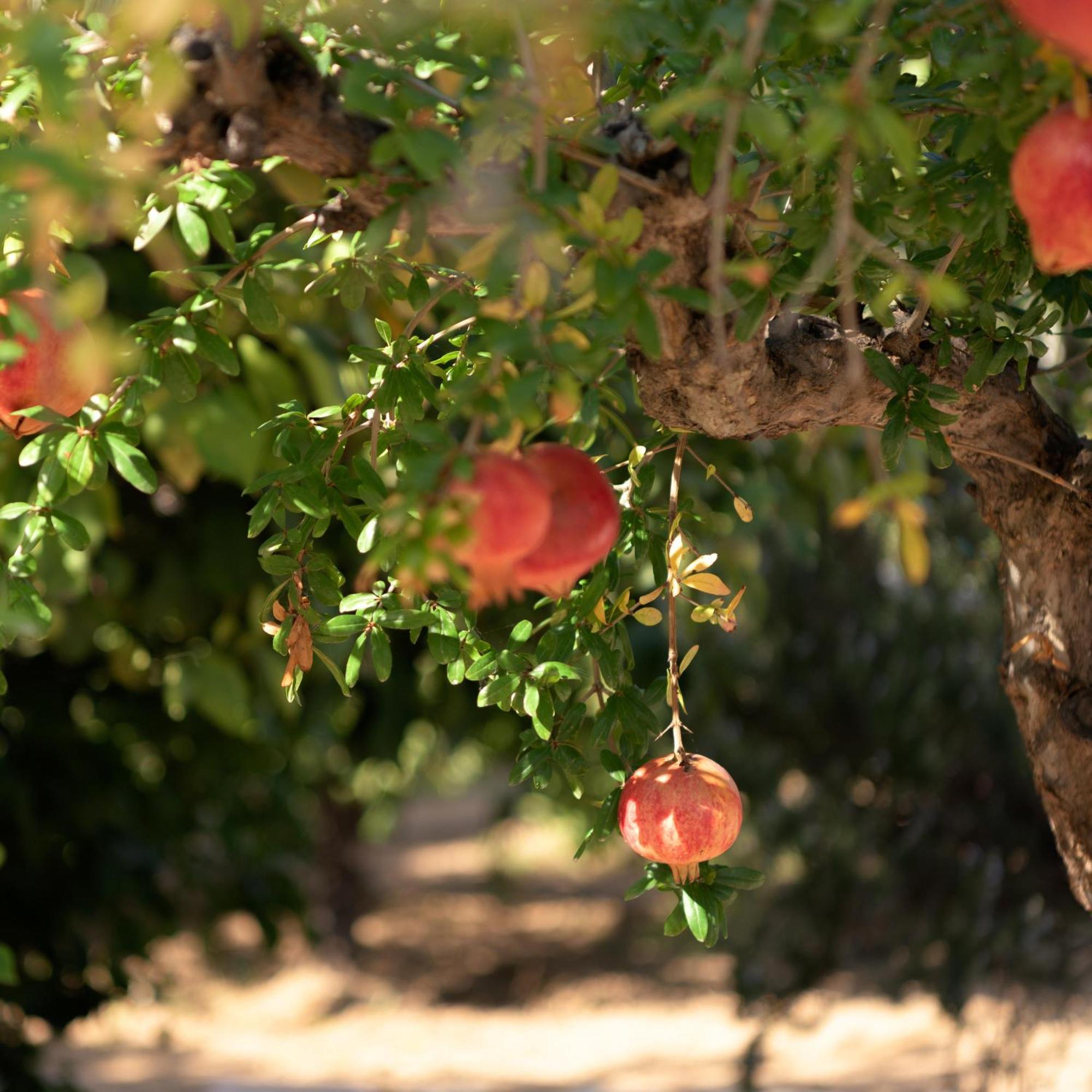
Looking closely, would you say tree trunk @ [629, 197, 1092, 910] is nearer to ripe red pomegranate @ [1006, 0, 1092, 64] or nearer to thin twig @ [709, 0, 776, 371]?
thin twig @ [709, 0, 776, 371]

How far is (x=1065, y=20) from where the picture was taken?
0.55m

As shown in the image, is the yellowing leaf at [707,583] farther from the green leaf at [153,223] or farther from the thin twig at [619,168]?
the green leaf at [153,223]

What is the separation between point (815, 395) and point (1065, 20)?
48 cm

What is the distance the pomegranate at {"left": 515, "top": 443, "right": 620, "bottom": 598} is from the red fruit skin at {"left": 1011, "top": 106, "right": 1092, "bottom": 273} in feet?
0.85

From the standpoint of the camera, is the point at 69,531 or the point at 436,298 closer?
the point at 436,298

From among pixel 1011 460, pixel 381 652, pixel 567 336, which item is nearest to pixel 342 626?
pixel 381 652

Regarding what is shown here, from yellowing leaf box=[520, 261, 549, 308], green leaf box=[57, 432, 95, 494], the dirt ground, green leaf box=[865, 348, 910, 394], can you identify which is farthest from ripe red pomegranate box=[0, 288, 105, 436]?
the dirt ground

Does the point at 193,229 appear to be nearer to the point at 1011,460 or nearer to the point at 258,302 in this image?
the point at 258,302

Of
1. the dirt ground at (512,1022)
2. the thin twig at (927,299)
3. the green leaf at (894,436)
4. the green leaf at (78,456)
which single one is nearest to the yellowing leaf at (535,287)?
the thin twig at (927,299)

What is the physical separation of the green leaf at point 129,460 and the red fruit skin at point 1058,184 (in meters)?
0.67

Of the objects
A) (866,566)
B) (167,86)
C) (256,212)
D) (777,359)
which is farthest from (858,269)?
(866,566)

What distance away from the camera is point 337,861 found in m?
5.76

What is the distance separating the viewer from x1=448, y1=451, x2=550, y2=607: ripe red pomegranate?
0.58m

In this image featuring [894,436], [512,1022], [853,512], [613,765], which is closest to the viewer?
[853,512]
